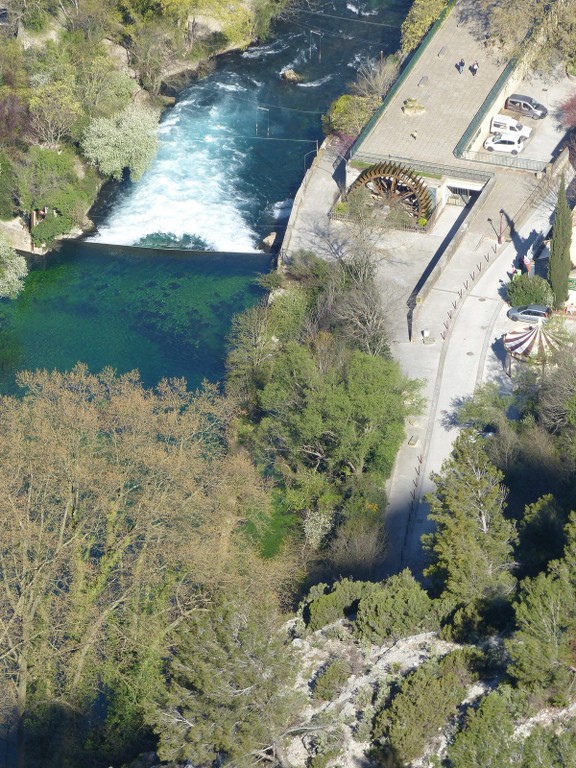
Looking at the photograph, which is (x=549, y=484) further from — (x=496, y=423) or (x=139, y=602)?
(x=139, y=602)

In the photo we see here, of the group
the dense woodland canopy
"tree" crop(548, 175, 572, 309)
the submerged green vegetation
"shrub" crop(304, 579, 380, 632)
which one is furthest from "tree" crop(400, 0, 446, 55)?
"shrub" crop(304, 579, 380, 632)

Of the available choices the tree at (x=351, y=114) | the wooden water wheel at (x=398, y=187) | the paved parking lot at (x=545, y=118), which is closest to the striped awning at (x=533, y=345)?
the wooden water wheel at (x=398, y=187)

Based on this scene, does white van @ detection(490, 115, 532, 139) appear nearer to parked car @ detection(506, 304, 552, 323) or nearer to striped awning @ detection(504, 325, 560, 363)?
parked car @ detection(506, 304, 552, 323)

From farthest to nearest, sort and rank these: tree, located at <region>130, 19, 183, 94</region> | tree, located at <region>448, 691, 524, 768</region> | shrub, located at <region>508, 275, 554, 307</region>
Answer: tree, located at <region>130, 19, 183, 94</region> < shrub, located at <region>508, 275, 554, 307</region> < tree, located at <region>448, 691, 524, 768</region>

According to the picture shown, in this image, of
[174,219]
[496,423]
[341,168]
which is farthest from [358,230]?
[496,423]

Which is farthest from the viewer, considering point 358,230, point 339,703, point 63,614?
point 358,230
